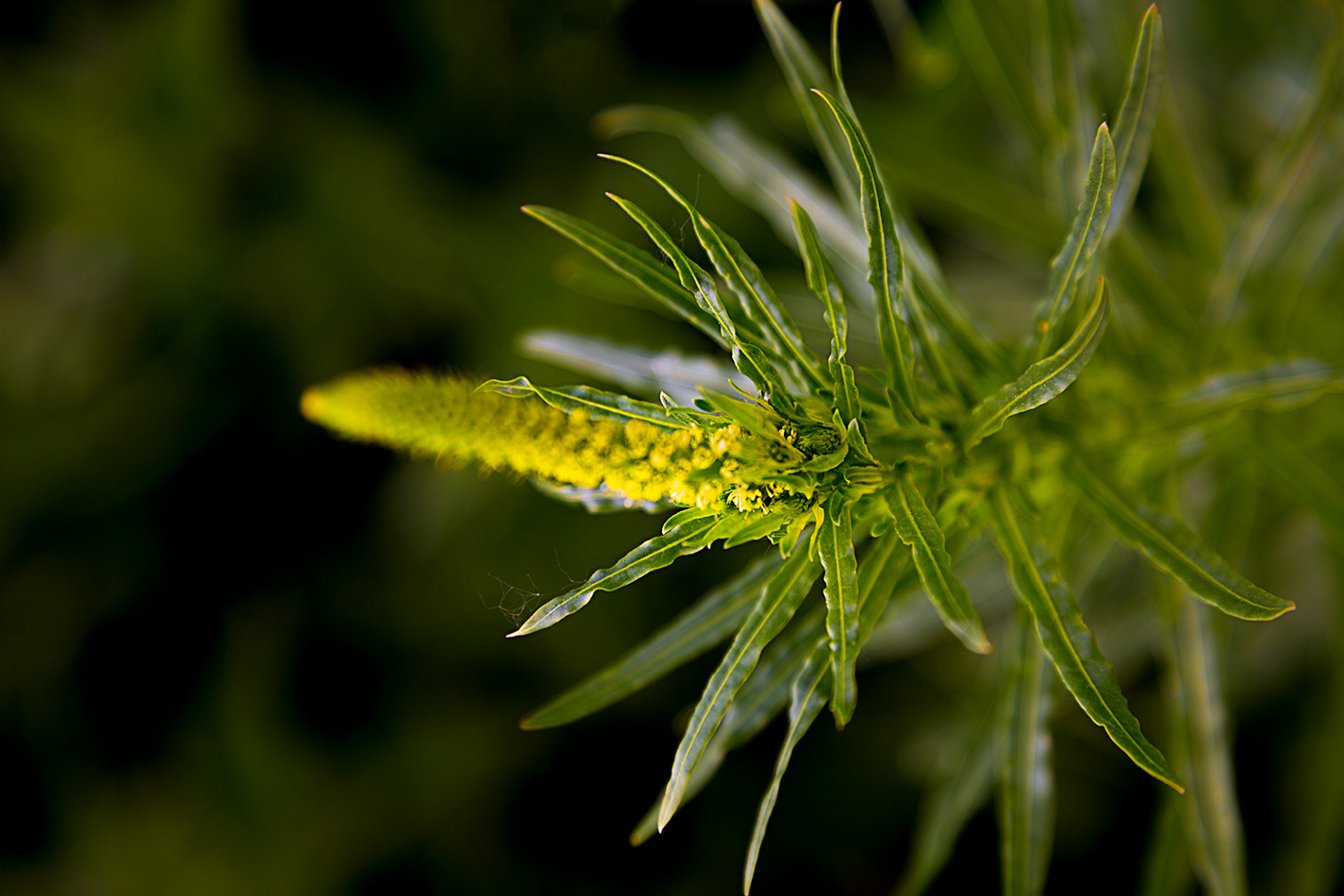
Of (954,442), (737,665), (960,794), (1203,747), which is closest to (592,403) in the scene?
(737,665)

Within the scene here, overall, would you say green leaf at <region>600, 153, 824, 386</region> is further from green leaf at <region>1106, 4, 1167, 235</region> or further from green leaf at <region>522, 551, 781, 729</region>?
green leaf at <region>1106, 4, 1167, 235</region>

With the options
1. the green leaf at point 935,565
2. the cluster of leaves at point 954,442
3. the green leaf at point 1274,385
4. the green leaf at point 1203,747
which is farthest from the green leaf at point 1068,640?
the green leaf at point 1203,747

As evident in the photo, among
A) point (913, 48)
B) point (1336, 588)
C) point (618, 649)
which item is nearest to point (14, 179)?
point (618, 649)

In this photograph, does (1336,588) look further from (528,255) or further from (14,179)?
(14,179)

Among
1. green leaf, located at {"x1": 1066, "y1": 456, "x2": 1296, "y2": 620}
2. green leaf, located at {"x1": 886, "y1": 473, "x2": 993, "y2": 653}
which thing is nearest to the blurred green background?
green leaf, located at {"x1": 1066, "y1": 456, "x2": 1296, "y2": 620}

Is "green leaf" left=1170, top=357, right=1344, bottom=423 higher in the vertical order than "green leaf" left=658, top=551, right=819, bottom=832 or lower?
higher

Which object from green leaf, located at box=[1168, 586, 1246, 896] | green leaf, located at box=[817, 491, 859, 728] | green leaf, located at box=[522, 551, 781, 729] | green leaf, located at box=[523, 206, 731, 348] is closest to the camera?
green leaf, located at box=[817, 491, 859, 728]

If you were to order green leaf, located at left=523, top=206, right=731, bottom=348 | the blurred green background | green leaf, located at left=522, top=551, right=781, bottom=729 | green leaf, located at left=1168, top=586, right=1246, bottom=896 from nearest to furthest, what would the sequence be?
1. green leaf, located at left=523, top=206, right=731, bottom=348
2. green leaf, located at left=522, top=551, right=781, bottom=729
3. green leaf, located at left=1168, top=586, right=1246, bottom=896
4. the blurred green background
